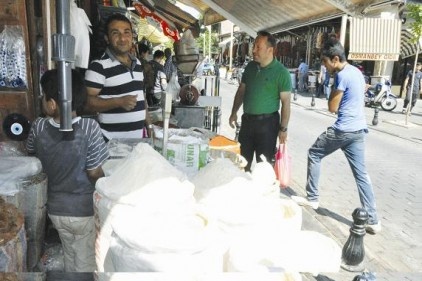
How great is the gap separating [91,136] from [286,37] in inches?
1218

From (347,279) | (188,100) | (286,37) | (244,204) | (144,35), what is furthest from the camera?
(286,37)

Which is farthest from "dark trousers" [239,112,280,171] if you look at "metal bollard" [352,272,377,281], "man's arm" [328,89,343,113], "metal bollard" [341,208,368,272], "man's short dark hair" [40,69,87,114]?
"metal bollard" [352,272,377,281]

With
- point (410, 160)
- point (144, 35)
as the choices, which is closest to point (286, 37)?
point (144, 35)

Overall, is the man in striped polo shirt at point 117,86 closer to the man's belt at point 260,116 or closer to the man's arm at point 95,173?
the man's arm at point 95,173

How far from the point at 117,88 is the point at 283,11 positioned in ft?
12.3

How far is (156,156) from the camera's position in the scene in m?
1.86

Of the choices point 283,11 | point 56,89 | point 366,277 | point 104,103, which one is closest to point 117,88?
point 104,103

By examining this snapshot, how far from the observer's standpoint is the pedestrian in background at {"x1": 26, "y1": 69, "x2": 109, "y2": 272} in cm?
226

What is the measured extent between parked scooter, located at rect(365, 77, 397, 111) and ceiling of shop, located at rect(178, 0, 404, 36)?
33.6 feet

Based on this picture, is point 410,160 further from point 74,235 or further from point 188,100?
point 74,235

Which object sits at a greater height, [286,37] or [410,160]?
[286,37]

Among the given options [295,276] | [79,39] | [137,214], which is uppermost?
[79,39]

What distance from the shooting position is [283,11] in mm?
6051

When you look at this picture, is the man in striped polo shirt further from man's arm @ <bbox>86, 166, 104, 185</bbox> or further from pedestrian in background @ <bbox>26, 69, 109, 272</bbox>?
man's arm @ <bbox>86, 166, 104, 185</bbox>
